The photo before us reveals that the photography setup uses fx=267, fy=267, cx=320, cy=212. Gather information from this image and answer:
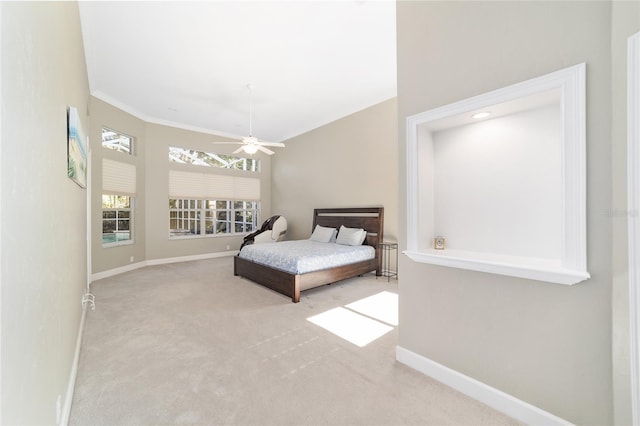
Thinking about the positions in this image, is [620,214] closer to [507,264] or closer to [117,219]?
[507,264]

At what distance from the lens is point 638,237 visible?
1117 mm

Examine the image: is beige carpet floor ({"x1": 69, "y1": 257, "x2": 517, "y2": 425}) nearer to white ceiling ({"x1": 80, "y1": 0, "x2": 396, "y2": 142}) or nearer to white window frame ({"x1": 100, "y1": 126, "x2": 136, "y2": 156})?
white window frame ({"x1": 100, "y1": 126, "x2": 136, "y2": 156})

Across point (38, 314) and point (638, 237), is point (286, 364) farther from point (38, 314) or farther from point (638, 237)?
point (638, 237)

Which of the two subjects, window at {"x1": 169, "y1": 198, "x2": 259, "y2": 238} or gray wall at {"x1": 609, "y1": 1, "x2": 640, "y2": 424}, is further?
window at {"x1": 169, "y1": 198, "x2": 259, "y2": 238}

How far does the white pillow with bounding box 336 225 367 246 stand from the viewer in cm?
501

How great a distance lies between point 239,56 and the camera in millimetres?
3529

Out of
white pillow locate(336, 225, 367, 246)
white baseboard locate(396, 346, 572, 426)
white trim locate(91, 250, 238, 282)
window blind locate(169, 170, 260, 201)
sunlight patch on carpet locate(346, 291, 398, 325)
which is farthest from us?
window blind locate(169, 170, 260, 201)

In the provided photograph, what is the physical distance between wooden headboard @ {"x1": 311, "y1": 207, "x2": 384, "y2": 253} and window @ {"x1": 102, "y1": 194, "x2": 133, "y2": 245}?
3.97m

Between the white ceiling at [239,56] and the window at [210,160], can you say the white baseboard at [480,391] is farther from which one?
the window at [210,160]

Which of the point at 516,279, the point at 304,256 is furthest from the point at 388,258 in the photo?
the point at 516,279

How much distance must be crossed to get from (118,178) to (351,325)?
5.22 m

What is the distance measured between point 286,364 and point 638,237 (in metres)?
2.23

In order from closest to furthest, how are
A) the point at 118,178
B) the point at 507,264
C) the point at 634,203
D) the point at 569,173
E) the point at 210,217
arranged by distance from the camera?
1. the point at 634,203
2. the point at 569,173
3. the point at 507,264
4. the point at 118,178
5. the point at 210,217

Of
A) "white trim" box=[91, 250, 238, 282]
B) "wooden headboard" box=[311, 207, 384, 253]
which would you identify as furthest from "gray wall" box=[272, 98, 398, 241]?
"white trim" box=[91, 250, 238, 282]
